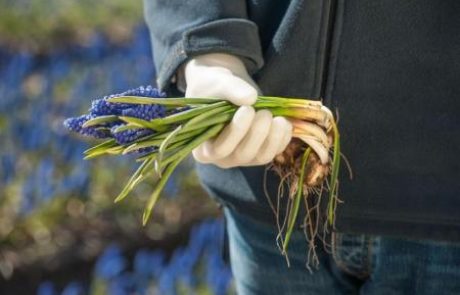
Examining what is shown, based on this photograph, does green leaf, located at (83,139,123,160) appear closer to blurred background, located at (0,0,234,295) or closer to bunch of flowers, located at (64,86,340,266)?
bunch of flowers, located at (64,86,340,266)

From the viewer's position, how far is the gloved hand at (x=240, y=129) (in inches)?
48.3

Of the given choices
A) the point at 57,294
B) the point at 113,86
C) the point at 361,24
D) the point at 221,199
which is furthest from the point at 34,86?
the point at 361,24

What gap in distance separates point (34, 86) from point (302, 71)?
7.80 feet

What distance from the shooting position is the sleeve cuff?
135 cm

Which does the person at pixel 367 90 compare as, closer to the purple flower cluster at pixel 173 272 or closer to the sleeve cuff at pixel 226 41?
the sleeve cuff at pixel 226 41

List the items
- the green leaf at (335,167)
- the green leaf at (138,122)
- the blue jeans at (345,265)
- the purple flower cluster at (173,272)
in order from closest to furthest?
the green leaf at (138,122), the green leaf at (335,167), the blue jeans at (345,265), the purple flower cluster at (173,272)

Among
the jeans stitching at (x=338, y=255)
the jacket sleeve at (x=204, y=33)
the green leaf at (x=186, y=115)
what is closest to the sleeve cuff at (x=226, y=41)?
the jacket sleeve at (x=204, y=33)

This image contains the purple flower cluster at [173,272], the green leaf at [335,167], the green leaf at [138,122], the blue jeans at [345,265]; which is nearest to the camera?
the green leaf at [138,122]

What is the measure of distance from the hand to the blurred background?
1.31 metres

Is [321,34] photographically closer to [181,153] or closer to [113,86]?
[181,153]

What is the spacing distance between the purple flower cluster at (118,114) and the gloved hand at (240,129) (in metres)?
0.08

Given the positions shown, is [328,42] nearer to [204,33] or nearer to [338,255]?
[204,33]

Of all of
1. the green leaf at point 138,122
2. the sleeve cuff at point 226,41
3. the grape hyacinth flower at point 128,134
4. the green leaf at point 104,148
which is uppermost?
the sleeve cuff at point 226,41

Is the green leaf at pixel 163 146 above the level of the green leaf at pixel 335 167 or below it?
above
